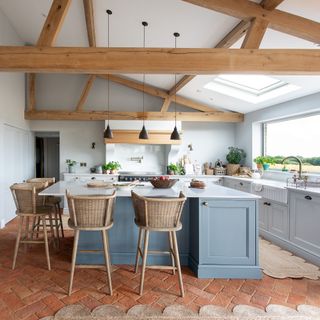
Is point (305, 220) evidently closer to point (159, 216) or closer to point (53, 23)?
point (159, 216)

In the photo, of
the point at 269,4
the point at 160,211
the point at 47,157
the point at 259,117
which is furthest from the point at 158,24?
the point at 47,157

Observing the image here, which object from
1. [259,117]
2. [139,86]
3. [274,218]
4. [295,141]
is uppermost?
[139,86]

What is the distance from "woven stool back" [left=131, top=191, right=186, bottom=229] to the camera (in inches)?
95.3

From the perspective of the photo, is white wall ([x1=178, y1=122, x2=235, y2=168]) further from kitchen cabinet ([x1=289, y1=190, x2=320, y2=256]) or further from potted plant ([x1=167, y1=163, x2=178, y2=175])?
kitchen cabinet ([x1=289, y1=190, x2=320, y2=256])

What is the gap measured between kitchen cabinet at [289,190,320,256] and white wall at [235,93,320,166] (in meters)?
1.60

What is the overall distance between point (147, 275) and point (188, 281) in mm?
469

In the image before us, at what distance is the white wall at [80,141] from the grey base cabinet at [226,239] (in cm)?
444

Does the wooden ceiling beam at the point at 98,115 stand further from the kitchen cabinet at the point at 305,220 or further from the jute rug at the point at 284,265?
the jute rug at the point at 284,265

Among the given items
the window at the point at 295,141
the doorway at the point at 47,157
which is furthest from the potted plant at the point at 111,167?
the window at the point at 295,141

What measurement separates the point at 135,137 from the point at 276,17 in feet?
13.5

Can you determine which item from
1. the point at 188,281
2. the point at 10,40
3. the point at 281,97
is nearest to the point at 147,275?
the point at 188,281

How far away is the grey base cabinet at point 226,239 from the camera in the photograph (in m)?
2.83

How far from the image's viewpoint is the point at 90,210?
98.0 inches

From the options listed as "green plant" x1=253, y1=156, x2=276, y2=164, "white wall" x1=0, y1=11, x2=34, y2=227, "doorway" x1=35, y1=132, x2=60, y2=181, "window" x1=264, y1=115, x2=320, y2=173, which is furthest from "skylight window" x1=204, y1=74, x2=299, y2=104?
"doorway" x1=35, y1=132, x2=60, y2=181
